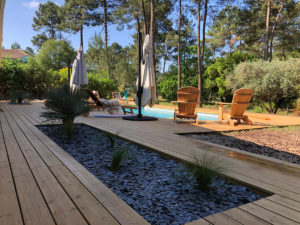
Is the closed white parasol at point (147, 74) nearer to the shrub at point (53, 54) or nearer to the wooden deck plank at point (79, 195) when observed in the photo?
the wooden deck plank at point (79, 195)

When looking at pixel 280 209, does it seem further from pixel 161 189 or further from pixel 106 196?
pixel 106 196

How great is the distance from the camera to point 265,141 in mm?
3924

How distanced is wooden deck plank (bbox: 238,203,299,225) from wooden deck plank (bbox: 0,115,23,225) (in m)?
1.31

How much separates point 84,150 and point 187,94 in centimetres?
308

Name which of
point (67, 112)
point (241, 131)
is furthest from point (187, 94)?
→ point (67, 112)

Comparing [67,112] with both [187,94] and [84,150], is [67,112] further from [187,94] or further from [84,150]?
[187,94]

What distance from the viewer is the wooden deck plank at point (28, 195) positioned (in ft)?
4.03

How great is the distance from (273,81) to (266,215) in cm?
990

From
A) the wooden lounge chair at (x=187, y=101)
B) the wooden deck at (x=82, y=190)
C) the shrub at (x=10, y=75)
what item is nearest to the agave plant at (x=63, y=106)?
the wooden deck at (x=82, y=190)

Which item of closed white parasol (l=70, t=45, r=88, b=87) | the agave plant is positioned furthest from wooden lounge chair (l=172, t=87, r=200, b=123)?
closed white parasol (l=70, t=45, r=88, b=87)

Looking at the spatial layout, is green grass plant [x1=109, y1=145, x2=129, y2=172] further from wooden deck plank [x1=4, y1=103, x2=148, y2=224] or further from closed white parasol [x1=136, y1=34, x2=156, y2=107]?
closed white parasol [x1=136, y1=34, x2=156, y2=107]

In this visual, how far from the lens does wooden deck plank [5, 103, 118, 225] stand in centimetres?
125

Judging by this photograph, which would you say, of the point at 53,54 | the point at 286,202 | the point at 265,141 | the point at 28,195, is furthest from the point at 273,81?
the point at 53,54

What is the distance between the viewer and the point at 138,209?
1557mm
